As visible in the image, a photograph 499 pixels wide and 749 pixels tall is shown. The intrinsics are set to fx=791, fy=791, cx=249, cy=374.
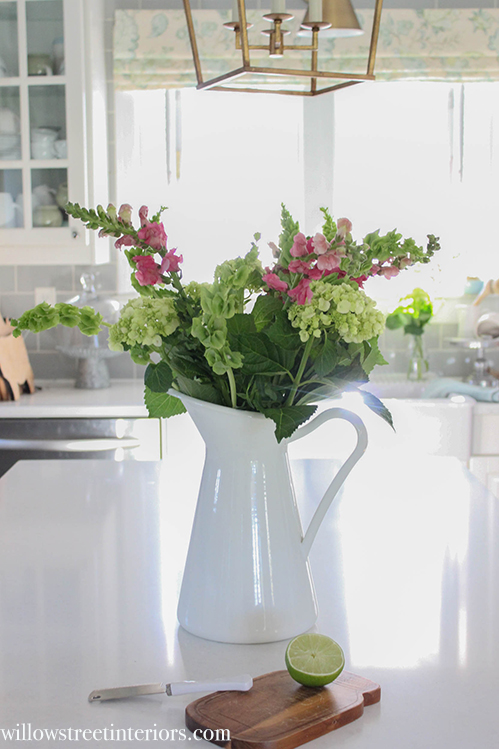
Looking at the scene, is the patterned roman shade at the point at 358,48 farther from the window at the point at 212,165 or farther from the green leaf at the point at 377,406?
the green leaf at the point at 377,406

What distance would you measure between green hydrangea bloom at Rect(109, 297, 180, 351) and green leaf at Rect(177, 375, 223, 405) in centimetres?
5

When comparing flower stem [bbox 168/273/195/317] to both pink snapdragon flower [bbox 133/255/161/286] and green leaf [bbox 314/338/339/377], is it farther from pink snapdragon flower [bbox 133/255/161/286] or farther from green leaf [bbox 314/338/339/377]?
green leaf [bbox 314/338/339/377]

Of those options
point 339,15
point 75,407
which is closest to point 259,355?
point 339,15

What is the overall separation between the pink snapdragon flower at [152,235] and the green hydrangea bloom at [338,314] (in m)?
0.15

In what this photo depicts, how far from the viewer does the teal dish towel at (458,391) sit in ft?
8.98

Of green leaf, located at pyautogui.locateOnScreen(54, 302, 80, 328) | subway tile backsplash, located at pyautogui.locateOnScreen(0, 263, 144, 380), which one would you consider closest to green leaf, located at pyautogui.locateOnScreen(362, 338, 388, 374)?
green leaf, located at pyautogui.locateOnScreen(54, 302, 80, 328)

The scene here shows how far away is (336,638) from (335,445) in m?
1.81

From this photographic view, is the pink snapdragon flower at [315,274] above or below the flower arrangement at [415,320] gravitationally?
above

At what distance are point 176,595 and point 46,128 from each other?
214 cm

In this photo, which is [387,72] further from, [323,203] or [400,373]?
[400,373]

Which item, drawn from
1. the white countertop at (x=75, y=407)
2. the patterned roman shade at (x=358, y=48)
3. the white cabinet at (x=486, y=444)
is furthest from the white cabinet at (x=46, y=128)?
the white cabinet at (x=486, y=444)

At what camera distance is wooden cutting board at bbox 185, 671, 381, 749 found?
2.28 ft

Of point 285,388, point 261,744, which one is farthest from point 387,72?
point 261,744

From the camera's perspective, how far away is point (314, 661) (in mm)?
765
